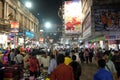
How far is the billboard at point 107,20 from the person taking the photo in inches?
1502

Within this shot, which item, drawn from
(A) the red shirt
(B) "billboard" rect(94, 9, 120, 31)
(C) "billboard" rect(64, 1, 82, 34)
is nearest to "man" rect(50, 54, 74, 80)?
(A) the red shirt

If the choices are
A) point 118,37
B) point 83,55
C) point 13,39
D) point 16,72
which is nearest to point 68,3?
point 83,55

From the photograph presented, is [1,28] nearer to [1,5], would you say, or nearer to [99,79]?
[1,5]

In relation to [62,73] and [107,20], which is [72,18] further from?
[62,73]

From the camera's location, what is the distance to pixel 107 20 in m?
38.0

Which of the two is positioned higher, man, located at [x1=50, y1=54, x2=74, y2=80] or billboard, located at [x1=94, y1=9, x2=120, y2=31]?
billboard, located at [x1=94, y1=9, x2=120, y2=31]

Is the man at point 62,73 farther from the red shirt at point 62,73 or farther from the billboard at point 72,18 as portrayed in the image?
the billboard at point 72,18

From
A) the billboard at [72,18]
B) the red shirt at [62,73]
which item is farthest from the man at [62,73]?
the billboard at [72,18]

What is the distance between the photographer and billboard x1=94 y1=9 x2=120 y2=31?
3816cm

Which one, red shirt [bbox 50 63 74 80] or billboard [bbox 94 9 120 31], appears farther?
billboard [bbox 94 9 120 31]

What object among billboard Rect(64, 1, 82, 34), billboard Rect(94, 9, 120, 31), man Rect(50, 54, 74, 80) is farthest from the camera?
billboard Rect(64, 1, 82, 34)

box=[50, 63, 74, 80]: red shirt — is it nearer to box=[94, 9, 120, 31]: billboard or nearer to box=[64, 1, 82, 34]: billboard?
box=[94, 9, 120, 31]: billboard

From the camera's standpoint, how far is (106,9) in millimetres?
39375

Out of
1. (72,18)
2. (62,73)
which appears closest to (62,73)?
(62,73)
